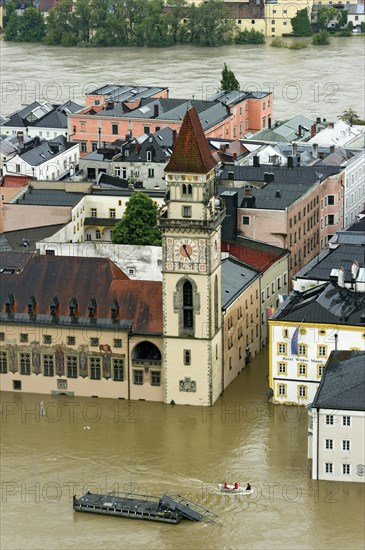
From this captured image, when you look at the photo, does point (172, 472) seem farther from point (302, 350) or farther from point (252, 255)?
point (252, 255)

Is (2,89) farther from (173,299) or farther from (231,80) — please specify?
(173,299)

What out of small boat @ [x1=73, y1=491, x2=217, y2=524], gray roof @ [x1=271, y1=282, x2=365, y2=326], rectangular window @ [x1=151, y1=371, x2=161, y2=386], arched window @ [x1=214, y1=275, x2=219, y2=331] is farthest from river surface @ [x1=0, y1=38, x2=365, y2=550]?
gray roof @ [x1=271, y1=282, x2=365, y2=326]

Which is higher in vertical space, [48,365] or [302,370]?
[302,370]

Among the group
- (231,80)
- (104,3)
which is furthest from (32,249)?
(104,3)

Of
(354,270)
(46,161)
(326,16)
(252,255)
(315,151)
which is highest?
(354,270)

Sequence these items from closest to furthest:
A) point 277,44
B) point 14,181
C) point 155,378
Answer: point 155,378
point 14,181
point 277,44

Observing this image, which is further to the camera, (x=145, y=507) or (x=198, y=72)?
(x=198, y=72)

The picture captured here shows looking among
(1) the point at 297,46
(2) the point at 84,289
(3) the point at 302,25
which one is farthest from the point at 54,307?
(3) the point at 302,25
